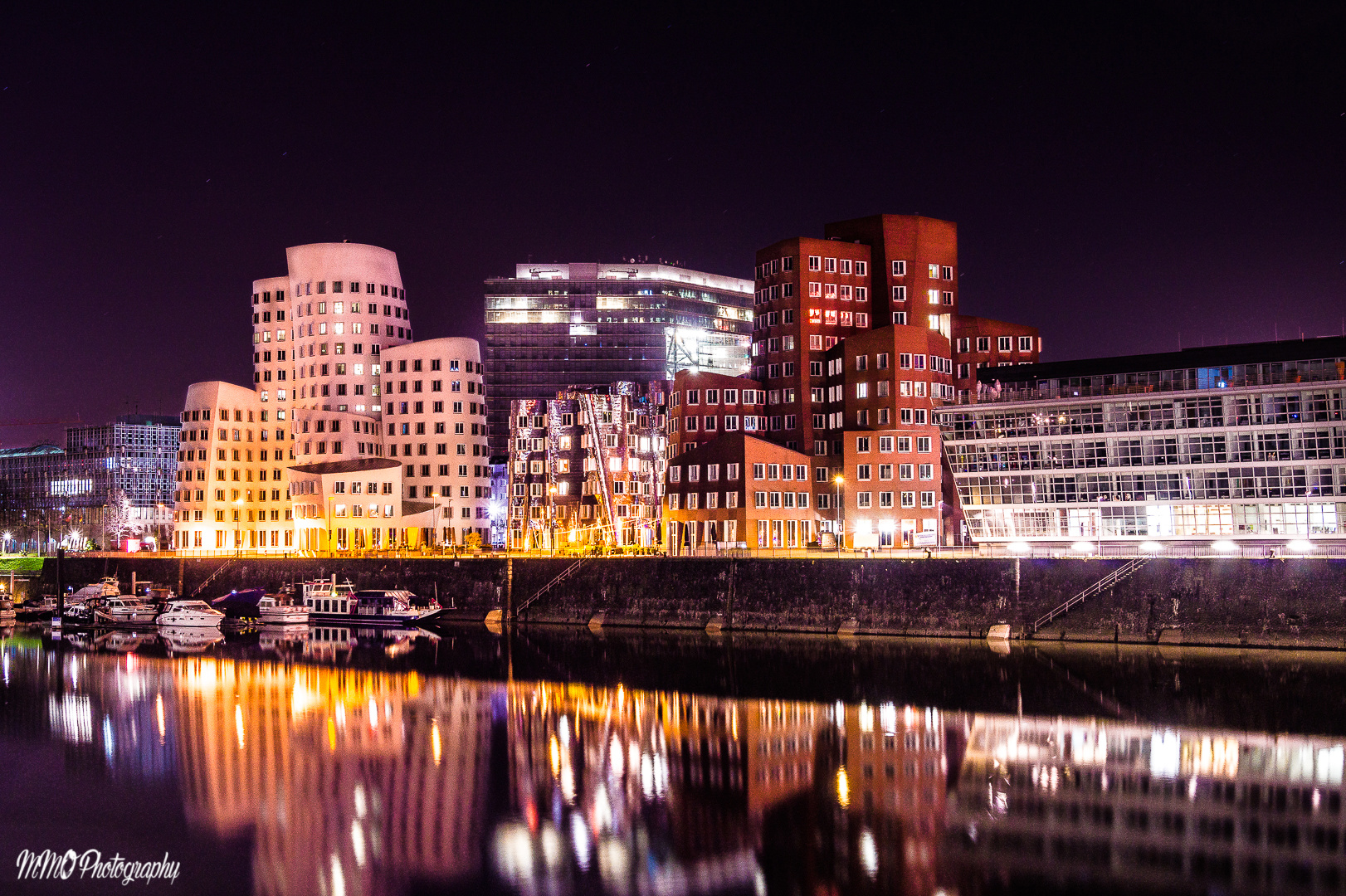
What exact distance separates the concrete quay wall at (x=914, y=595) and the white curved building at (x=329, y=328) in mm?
47609

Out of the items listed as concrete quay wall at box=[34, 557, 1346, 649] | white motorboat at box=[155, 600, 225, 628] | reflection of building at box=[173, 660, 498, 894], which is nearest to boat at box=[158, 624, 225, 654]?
white motorboat at box=[155, 600, 225, 628]

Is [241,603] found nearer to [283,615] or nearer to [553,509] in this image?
[283,615]

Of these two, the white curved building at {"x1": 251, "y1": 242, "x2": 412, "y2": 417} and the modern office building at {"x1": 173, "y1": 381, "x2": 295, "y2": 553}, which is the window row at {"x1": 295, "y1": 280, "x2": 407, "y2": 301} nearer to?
the white curved building at {"x1": 251, "y1": 242, "x2": 412, "y2": 417}

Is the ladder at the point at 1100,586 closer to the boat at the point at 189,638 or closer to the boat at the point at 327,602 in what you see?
the boat at the point at 189,638

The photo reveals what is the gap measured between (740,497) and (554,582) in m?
19.4

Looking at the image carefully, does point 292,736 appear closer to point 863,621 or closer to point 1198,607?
point 863,621

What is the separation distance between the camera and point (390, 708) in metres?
69.1

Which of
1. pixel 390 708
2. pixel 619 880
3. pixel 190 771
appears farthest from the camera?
pixel 390 708

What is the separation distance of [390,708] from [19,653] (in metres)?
50.5

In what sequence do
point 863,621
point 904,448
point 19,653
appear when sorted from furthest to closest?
point 904,448
point 19,653
point 863,621

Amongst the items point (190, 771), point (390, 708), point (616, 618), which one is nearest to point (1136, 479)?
point (616, 618)

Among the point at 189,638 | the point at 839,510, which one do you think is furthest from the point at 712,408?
the point at 189,638

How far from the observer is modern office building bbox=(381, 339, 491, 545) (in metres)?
166

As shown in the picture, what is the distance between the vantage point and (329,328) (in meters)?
172
